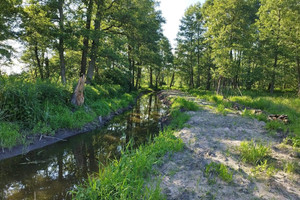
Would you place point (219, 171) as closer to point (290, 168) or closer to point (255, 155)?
point (255, 155)

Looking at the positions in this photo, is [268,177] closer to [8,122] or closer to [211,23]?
[8,122]

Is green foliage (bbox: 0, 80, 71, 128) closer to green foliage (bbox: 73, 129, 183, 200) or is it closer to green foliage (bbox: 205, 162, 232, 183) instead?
green foliage (bbox: 73, 129, 183, 200)

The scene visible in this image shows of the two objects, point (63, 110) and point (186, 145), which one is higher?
point (63, 110)

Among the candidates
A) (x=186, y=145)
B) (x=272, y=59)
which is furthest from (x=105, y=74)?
(x=272, y=59)

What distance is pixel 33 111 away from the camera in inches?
288

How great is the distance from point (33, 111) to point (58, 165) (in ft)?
10.7

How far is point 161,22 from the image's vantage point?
30.0 meters

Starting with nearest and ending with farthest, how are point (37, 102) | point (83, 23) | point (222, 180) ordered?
point (222, 180) < point (37, 102) < point (83, 23)

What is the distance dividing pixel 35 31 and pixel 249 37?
18330mm

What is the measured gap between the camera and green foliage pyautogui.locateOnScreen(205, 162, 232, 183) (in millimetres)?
3953

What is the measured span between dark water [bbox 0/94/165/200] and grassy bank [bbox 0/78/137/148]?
0.91m

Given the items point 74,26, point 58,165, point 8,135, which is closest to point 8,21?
point 74,26

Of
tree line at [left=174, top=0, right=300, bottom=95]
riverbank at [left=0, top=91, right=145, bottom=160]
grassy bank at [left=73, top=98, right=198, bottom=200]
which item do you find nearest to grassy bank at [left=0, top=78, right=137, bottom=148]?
riverbank at [left=0, top=91, right=145, bottom=160]

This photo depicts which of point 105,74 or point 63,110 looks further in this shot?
point 105,74
